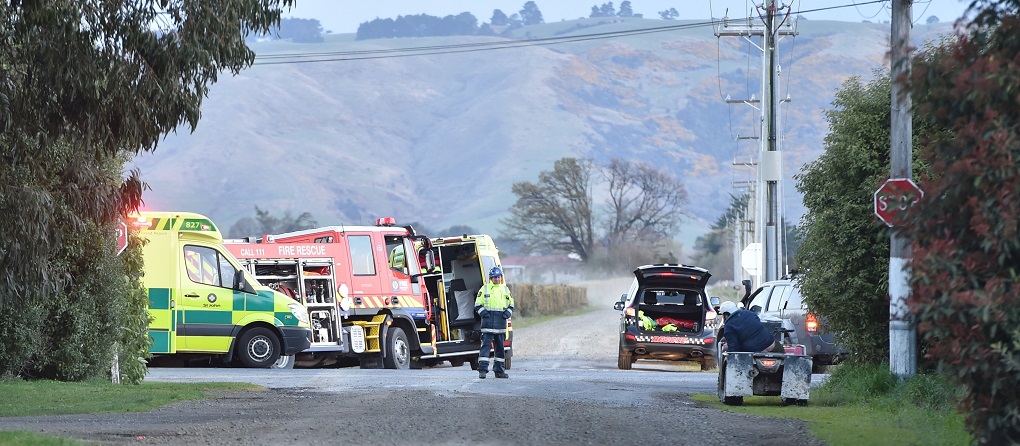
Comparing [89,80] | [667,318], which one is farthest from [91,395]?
[667,318]

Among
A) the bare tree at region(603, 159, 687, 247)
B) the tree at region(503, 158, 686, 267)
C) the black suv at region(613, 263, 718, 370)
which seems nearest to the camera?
the black suv at region(613, 263, 718, 370)

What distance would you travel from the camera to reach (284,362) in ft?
85.5

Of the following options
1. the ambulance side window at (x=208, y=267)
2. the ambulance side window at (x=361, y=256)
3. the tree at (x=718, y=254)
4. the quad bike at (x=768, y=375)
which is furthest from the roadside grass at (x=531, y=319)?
the tree at (x=718, y=254)

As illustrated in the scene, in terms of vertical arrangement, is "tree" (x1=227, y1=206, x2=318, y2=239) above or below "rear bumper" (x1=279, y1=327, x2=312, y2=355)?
above

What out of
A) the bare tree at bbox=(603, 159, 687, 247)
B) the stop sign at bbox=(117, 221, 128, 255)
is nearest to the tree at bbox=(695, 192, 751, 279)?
the bare tree at bbox=(603, 159, 687, 247)

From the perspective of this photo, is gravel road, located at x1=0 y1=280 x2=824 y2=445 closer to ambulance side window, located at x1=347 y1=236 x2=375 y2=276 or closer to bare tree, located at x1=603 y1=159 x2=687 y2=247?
ambulance side window, located at x1=347 y1=236 x2=375 y2=276

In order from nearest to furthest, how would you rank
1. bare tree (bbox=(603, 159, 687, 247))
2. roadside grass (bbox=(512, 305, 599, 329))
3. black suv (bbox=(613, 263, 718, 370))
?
black suv (bbox=(613, 263, 718, 370)) → roadside grass (bbox=(512, 305, 599, 329)) → bare tree (bbox=(603, 159, 687, 247))

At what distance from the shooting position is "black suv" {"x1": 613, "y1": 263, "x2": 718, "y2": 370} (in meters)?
26.4

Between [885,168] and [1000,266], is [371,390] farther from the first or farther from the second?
[1000,266]

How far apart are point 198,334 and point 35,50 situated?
1179 cm

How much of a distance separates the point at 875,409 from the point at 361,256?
13.6 m

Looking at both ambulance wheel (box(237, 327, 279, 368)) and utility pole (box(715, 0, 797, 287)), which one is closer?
ambulance wheel (box(237, 327, 279, 368))

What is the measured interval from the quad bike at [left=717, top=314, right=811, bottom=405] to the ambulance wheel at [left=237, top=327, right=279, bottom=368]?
1126 cm

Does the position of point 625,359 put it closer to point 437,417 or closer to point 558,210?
point 437,417
